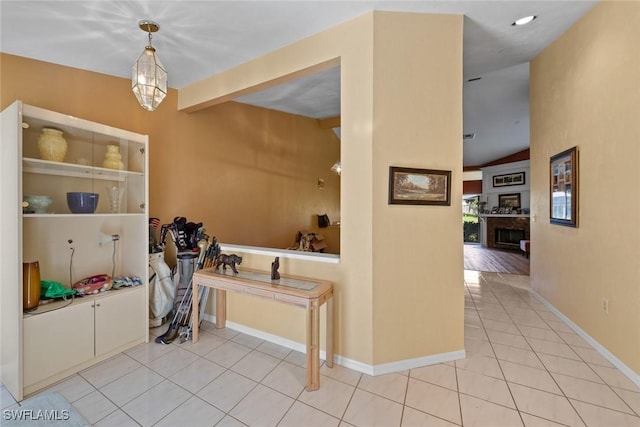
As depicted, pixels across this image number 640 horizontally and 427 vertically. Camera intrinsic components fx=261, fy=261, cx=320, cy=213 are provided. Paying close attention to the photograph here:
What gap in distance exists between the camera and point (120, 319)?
2.41m

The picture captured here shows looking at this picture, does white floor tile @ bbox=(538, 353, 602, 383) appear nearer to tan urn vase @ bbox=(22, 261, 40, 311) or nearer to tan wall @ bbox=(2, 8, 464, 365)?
tan wall @ bbox=(2, 8, 464, 365)

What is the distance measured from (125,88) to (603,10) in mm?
4795

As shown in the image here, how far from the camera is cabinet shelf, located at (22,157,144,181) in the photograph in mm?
2012

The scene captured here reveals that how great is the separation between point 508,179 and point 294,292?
923 centimetres

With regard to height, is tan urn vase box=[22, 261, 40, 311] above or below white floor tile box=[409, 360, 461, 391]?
above

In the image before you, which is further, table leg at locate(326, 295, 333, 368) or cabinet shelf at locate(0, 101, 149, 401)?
table leg at locate(326, 295, 333, 368)

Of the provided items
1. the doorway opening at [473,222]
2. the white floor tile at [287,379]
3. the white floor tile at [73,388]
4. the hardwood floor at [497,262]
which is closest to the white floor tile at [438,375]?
the white floor tile at [287,379]

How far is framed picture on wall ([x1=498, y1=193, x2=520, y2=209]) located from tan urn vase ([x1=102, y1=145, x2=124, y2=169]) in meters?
10.0

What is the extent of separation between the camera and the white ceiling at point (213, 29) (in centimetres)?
205

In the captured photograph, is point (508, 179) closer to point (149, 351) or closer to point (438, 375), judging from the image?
point (438, 375)

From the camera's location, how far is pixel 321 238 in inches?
214

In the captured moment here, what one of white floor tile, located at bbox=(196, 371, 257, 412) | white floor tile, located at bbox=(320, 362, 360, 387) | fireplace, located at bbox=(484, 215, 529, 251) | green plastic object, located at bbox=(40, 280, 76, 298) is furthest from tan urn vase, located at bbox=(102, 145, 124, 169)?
fireplace, located at bbox=(484, 215, 529, 251)

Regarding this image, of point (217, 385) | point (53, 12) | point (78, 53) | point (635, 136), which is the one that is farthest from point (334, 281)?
point (78, 53)

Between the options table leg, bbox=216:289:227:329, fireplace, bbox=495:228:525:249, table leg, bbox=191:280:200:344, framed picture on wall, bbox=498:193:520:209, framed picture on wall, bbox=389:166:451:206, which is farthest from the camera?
framed picture on wall, bbox=498:193:520:209
